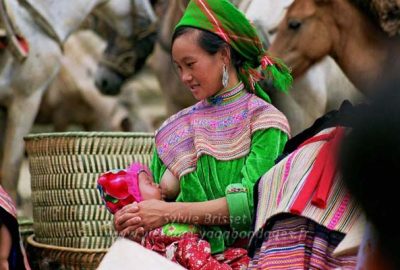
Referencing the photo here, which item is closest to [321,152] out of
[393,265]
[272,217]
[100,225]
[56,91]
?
[272,217]

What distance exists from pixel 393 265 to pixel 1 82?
538cm

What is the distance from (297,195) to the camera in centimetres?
259

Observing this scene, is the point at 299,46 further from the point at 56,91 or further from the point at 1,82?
the point at 56,91

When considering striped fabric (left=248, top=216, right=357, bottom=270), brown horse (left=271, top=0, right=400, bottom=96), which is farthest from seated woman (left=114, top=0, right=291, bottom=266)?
brown horse (left=271, top=0, right=400, bottom=96)

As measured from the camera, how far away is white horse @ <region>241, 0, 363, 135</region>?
5305 millimetres

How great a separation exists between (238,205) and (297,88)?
2.50 m

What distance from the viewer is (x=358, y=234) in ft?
7.36

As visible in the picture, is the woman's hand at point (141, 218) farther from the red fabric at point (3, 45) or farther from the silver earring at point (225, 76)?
the red fabric at point (3, 45)

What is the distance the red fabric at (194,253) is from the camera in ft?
9.50

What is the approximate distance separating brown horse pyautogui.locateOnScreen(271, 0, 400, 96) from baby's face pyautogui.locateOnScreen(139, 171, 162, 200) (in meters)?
1.84

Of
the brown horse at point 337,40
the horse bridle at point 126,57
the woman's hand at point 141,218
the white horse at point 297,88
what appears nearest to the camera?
the woman's hand at point 141,218

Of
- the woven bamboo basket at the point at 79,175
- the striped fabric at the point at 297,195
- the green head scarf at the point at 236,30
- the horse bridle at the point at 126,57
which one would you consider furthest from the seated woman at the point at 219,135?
the horse bridle at the point at 126,57

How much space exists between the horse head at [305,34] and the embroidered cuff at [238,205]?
83.7 inches

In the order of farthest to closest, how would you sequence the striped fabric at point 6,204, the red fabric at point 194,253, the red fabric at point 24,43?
the red fabric at point 24,43, the striped fabric at point 6,204, the red fabric at point 194,253
